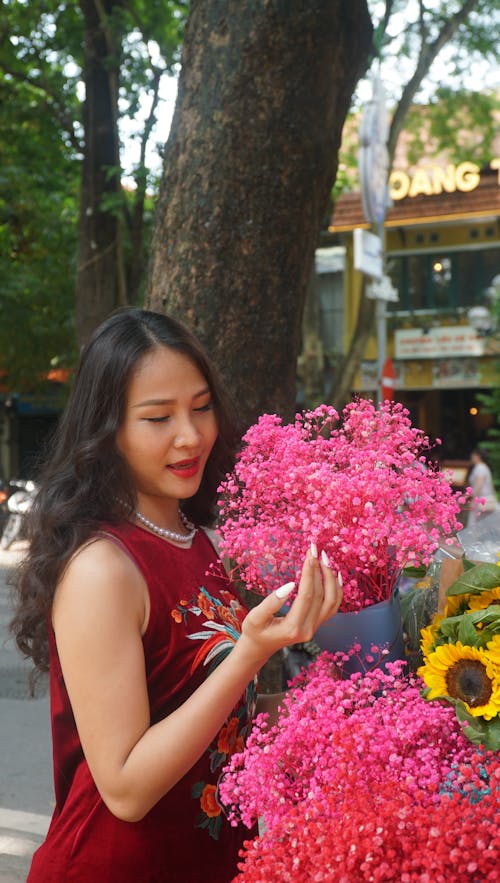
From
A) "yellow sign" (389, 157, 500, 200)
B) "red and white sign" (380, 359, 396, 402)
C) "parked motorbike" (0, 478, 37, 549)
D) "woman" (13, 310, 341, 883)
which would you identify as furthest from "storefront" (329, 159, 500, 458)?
"woman" (13, 310, 341, 883)

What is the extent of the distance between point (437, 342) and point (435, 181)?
3.72 meters

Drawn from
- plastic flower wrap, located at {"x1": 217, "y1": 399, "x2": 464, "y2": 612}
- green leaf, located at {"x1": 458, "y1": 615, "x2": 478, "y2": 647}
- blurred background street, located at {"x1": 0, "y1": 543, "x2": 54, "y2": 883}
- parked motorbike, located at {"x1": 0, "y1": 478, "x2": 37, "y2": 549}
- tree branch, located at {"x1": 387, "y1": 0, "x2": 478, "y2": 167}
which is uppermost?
tree branch, located at {"x1": 387, "y1": 0, "x2": 478, "y2": 167}

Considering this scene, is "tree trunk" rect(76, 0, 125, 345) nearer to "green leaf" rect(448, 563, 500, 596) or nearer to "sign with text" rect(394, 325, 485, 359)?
"green leaf" rect(448, 563, 500, 596)

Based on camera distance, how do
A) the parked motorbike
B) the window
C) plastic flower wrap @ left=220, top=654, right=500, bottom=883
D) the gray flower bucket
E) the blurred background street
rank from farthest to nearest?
the window, the parked motorbike, the blurred background street, the gray flower bucket, plastic flower wrap @ left=220, top=654, right=500, bottom=883

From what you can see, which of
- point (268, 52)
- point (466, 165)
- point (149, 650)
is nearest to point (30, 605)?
point (149, 650)

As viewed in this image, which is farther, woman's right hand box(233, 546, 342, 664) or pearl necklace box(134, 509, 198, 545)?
pearl necklace box(134, 509, 198, 545)

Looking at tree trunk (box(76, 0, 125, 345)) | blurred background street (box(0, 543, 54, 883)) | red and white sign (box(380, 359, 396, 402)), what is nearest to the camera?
blurred background street (box(0, 543, 54, 883))

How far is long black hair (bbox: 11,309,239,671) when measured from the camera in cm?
172

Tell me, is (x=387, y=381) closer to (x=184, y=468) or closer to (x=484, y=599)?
(x=184, y=468)

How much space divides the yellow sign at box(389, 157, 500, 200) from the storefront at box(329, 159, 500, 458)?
2 cm

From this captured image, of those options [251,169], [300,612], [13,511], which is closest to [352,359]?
[251,169]

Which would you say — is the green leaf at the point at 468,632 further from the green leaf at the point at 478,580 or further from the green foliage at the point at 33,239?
the green foliage at the point at 33,239

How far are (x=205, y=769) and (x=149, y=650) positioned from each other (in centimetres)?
26

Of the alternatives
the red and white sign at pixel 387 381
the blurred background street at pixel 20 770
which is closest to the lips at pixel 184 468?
the blurred background street at pixel 20 770
